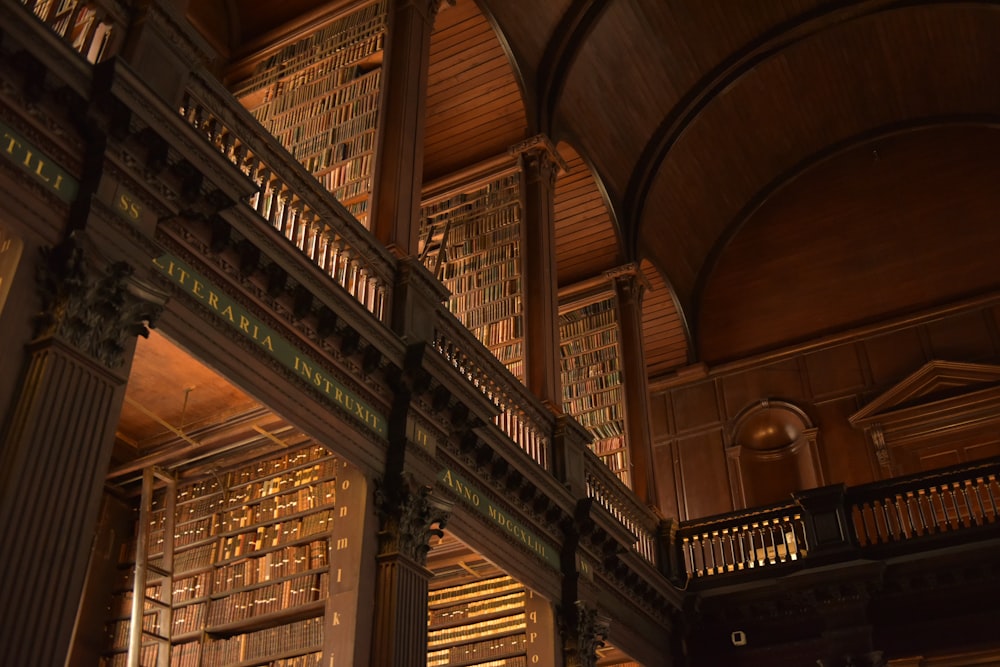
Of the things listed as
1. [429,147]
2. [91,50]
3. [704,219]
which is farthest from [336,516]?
[704,219]

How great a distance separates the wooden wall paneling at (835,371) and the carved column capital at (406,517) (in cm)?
729

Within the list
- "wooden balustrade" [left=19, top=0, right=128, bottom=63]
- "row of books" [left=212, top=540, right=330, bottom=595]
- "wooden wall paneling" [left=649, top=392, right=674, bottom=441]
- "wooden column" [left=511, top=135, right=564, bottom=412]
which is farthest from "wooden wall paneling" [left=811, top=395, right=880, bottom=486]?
"wooden balustrade" [left=19, top=0, right=128, bottom=63]

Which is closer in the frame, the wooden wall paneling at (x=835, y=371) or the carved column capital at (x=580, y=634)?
the carved column capital at (x=580, y=634)

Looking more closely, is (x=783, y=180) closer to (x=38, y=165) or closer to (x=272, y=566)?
(x=272, y=566)

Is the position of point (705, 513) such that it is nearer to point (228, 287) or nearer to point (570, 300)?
point (570, 300)

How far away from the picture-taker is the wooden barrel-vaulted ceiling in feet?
32.0

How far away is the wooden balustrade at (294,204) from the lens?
5395mm

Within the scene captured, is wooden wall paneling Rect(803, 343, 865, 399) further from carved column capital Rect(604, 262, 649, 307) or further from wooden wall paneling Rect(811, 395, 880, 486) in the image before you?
carved column capital Rect(604, 262, 649, 307)

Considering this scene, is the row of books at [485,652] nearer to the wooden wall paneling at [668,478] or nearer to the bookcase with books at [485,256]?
the bookcase with books at [485,256]

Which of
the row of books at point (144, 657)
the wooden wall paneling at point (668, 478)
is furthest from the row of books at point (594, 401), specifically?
the row of books at point (144, 657)

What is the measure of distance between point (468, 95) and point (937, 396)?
6.12m

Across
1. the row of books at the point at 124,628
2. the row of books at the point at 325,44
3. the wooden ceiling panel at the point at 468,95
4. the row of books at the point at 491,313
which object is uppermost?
the wooden ceiling panel at the point at 468,95

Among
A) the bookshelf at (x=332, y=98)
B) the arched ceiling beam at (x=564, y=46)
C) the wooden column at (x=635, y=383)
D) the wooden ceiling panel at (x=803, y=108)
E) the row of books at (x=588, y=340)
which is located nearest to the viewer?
the bookshelf at (x=332, y=98)

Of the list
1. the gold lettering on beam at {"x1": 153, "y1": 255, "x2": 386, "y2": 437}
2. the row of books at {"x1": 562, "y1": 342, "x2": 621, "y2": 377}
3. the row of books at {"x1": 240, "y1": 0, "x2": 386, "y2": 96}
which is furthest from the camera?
the row of books at {"x1": 562, "y1": 342, "x2": 621, "y2": 377}
